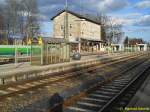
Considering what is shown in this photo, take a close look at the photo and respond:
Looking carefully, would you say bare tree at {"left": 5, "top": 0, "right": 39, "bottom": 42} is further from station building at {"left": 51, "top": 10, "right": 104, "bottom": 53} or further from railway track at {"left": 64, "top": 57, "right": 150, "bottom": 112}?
railway track at {"left": 64, "top": 57, "right": 150, "bottom": 112}

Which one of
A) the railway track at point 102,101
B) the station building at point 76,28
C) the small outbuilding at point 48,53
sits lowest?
the railway track at point 102,101

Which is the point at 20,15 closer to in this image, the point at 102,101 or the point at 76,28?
the point at 76,28

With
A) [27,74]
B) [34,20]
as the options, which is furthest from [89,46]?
[27,74]

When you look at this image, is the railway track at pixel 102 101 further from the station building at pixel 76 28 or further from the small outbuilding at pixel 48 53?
the station building at pixel 76 28

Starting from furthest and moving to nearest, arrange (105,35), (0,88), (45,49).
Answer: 1. (105,35)
2. (45,49)
3. (0,88)

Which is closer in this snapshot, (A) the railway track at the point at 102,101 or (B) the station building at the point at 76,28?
(A) the railway track at the point at 102,101

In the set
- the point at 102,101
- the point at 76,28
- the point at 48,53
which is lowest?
the point at 102,101

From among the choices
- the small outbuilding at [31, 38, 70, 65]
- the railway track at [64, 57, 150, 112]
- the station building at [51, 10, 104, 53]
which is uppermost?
the station building at [51, 10, 104, 53]

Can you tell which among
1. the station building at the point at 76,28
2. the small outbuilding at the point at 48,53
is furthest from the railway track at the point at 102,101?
the station building at the point at 76,28

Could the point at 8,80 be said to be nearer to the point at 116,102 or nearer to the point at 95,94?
the point at 95,94

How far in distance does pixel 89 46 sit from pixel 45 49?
66132 mm

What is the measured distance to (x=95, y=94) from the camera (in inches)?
552

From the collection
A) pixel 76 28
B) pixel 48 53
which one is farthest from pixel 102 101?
pixel 76 28

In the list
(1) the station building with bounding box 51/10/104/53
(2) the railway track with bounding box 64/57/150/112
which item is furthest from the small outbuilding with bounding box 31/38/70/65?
(1) the station building with bounding box 51/10/104/53
